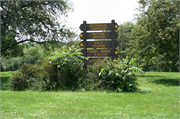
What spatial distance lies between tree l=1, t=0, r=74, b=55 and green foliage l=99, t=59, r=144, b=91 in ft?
32.1

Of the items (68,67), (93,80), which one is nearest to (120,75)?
A: (93,80)

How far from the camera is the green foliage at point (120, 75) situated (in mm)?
8500

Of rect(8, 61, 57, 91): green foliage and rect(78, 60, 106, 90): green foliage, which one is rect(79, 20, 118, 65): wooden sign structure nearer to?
rect(78, 60, 106, 90): green foliage

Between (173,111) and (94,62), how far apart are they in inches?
236

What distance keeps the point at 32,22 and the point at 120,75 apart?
38.3 ft

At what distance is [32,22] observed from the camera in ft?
54.7

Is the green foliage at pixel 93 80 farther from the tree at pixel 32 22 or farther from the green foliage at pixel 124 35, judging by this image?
the green foliage at pixel 124 35

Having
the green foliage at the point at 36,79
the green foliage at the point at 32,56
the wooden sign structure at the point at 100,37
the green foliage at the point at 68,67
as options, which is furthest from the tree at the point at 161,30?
the green foliage at the point at 32,56

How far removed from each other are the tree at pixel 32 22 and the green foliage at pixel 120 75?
9791 mm

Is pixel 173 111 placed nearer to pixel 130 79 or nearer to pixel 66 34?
pixel 130 79

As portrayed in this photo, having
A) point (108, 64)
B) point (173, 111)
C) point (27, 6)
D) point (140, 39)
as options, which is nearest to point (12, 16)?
point (27, 6)

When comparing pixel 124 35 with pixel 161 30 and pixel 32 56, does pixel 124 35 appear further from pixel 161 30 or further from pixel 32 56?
pixel 32 56

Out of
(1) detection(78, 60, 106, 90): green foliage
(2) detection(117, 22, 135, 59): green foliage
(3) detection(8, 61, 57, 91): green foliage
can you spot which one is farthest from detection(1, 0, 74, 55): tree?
(2) detection(117, 22, 135, 59): green foliage

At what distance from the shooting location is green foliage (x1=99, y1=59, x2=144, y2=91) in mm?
8500
